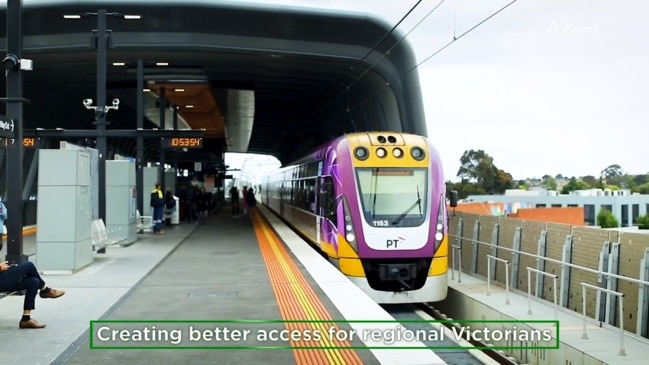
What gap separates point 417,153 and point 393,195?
1070 millimetres

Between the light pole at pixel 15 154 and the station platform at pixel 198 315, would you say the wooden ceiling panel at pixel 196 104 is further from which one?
the light pole at pixel 15 154

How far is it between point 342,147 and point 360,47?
51.5 feet

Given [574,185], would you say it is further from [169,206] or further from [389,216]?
[389,216]

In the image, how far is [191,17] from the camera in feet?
85.7

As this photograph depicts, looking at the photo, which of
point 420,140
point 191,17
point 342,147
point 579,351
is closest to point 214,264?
A: point 342,147

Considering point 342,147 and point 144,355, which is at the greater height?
point 342,147

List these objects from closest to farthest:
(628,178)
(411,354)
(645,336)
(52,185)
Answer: (411,354) < (645,336) < (52,185) < (628,178)

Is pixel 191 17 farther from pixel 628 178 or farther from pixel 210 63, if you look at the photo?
pixel 628 178

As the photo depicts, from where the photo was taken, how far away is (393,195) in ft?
45.9

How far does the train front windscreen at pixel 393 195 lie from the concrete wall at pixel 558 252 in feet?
6.59

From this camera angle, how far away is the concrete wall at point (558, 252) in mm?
10812

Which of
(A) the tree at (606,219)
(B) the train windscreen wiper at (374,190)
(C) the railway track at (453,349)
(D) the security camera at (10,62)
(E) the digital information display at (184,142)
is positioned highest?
(D) the security camera at (10,62)

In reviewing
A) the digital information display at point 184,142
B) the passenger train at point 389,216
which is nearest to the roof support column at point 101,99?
the digital information display at point 184,142

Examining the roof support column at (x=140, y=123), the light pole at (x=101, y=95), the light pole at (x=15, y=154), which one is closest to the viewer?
the light pole at (x=15, y=154)
